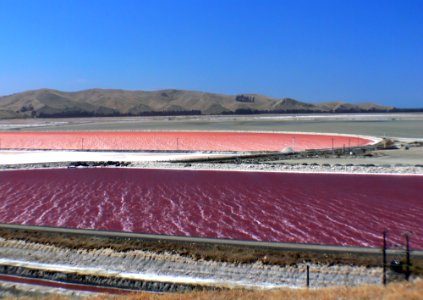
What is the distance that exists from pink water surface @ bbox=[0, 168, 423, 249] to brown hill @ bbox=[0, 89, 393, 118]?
101 meters

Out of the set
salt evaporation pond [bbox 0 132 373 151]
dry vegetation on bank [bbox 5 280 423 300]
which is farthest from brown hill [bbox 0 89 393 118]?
dry vegetation on bank [bbox 5 280 423 300]

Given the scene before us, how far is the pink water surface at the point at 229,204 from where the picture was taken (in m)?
14.2

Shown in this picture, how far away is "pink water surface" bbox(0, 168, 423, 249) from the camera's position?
1417cm

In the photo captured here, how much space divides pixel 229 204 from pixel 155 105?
491 ft

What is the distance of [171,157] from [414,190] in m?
16.2

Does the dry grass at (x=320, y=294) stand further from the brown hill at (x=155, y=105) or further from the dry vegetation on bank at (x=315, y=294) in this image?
the brown hill at (x=155, y=105)

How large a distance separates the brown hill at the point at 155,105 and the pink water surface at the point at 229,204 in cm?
10115

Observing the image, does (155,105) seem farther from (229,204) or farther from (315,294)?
(315,294)

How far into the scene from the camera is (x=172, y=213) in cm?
1647

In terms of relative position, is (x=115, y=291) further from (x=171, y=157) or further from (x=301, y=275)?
(x=171, y=157)

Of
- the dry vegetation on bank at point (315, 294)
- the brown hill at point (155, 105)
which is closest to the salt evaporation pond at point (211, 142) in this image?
the dry vegetation on bank at point (315, 294)

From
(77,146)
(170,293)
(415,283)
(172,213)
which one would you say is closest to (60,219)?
(172,213)

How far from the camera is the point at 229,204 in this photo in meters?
17.8

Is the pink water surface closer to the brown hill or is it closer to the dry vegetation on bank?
the dry vegetation on bank
